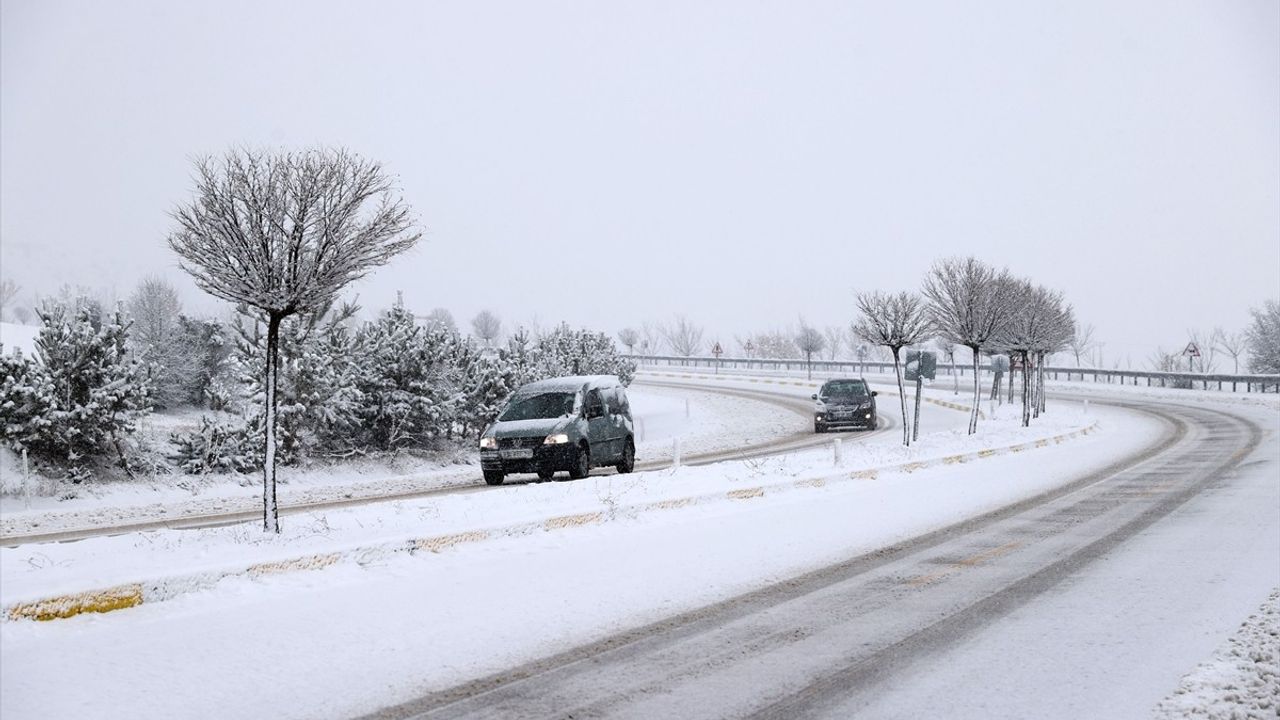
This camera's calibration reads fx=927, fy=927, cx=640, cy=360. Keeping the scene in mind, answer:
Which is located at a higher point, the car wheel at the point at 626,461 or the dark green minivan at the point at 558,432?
the dark green minivan at the point at 558,432

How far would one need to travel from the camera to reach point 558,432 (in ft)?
60.1

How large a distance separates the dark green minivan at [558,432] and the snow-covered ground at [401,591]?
2766mm

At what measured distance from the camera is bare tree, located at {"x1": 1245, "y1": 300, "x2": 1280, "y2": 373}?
6669cm

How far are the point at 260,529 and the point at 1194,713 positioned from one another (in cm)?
939

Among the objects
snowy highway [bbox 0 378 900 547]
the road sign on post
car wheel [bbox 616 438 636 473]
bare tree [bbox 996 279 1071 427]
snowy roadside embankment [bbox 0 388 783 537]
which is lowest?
snowy roadside embankment [bbox 0 388 783 537]

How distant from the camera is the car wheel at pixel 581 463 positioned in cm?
1845

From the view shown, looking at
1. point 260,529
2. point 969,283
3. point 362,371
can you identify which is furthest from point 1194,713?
point 969,283

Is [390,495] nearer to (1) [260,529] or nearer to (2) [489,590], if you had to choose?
(1) [260,529]

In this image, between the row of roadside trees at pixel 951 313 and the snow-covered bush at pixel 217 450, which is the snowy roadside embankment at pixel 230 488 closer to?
the snow-covered bush at pixel 217 450

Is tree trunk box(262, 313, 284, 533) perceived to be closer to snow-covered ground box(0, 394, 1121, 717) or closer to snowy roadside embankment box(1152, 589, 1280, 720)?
snow-covered ground box(0, 394, 1121, 717)

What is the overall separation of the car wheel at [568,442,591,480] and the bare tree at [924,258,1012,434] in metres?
16.4

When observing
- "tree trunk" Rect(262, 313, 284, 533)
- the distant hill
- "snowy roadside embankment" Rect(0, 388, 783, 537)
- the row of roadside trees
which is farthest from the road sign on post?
the distant hill

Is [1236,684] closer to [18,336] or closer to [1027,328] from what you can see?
[1027,328]

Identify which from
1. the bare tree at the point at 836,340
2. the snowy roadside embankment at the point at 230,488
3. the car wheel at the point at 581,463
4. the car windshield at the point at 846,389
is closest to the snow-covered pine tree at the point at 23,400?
the snowy roadside embankment at the point at 230,488
